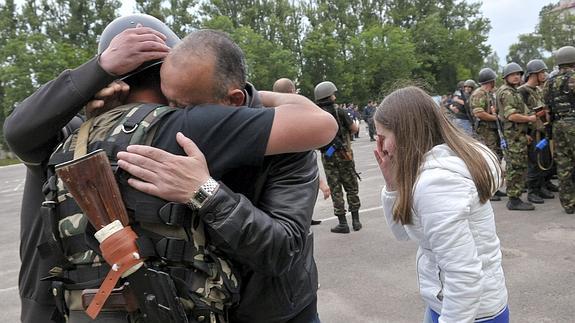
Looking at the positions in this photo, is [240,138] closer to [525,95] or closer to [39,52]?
[525,95]

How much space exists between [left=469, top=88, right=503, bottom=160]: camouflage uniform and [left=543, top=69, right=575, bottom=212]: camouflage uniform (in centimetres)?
137

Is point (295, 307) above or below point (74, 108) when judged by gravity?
below

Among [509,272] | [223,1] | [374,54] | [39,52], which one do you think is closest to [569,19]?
[374,54]

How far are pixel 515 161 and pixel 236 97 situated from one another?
5.93 m

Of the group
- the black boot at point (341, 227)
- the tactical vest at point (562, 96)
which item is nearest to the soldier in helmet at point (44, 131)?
the black boot at point (341, 227)

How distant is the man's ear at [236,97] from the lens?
4.53 ft

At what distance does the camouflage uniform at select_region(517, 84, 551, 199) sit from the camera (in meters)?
6.73

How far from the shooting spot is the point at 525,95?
266 inches

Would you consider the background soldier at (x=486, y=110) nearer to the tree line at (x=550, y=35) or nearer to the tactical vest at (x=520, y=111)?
the tactical vest at (x=520, y=111)

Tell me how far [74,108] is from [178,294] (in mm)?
613

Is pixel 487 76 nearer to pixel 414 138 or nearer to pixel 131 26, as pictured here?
pixel 414 138

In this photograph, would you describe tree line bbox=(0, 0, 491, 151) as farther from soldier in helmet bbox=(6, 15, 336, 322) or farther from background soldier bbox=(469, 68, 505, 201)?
soldier in helmet bbox=(6, 15, 336, 322)

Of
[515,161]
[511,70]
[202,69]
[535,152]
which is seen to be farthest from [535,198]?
[202,69]

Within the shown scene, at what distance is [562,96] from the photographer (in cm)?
Result: 584
